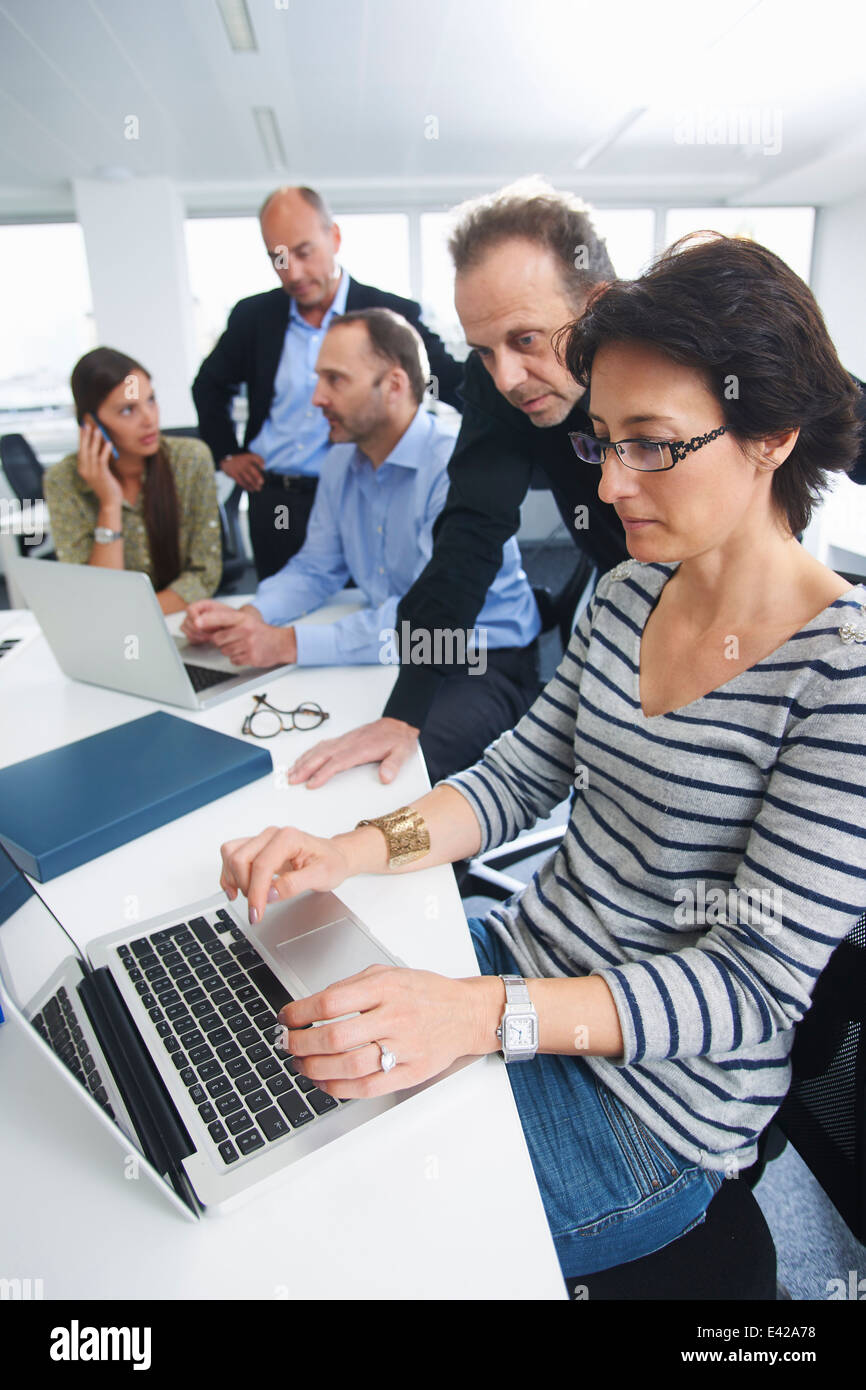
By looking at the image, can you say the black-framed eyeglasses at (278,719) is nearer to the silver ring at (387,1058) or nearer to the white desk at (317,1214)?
the white desk at (317,1214)

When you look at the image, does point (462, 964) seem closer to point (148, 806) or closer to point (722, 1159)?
point (722, 1159)

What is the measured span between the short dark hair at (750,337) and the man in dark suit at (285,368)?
179 cm

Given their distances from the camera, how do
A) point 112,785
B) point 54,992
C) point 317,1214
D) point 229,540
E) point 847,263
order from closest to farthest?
point 317,1214 → point 54,992 → point 112,785 → point 229,540 → point 847,263

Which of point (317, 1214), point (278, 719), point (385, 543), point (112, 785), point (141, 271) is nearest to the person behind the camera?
point (317, 1214)

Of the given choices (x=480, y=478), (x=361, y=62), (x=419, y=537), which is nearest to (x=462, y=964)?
(x=480, y=478)

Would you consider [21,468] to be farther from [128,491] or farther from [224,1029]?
[224,1029]

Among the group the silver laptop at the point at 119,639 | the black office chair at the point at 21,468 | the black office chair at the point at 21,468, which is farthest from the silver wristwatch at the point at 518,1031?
the black office chair at the point at 21,468

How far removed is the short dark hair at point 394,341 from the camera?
204 centimetres

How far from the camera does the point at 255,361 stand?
2.92m

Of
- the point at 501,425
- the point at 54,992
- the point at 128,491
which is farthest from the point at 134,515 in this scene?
the point at 54,992

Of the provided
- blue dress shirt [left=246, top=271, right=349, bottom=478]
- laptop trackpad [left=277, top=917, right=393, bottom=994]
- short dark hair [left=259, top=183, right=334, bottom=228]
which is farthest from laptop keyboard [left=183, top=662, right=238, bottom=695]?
short dark hair [left=259, top=183, right=334, bottom=228]

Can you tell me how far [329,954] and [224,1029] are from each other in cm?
12

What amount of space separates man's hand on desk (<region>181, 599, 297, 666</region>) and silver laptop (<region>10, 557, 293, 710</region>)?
0.9 inches

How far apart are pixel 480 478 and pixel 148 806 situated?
0.90 meters
